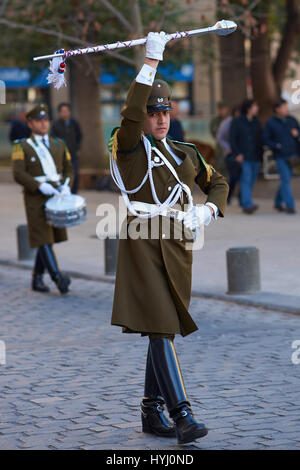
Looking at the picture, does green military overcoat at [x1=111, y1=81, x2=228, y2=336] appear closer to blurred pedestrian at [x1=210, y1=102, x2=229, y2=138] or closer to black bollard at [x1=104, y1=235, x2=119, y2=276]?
black bollard at [x1=104, y1=235, x2=119, y2=276]

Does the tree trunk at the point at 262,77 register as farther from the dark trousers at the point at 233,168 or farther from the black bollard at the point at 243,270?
the black bollard at the point at 243,270

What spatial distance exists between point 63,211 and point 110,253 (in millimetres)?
1362

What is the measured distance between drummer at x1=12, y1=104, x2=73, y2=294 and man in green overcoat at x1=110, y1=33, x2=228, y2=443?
15.8 feet

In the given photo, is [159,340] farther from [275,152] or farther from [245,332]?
[275,152]

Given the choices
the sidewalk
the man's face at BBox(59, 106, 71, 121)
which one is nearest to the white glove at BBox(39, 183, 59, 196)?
the sidewalk

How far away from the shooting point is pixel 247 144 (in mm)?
16547

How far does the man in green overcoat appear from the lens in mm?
5176

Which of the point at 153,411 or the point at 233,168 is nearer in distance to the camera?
the point at 153,411

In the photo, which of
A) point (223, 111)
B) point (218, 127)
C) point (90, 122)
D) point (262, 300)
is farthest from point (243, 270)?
point (90, 122)

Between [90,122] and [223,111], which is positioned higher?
[223,111]

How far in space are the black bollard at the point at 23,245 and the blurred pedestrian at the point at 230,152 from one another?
16.7 feet

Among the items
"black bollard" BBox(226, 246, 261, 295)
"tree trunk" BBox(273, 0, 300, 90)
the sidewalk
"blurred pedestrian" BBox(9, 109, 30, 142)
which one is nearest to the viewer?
"black bollard" BBox(226, 246, 261, 295)

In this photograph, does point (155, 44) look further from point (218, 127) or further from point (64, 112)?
point (218, 127)

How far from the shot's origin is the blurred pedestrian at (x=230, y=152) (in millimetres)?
17047
